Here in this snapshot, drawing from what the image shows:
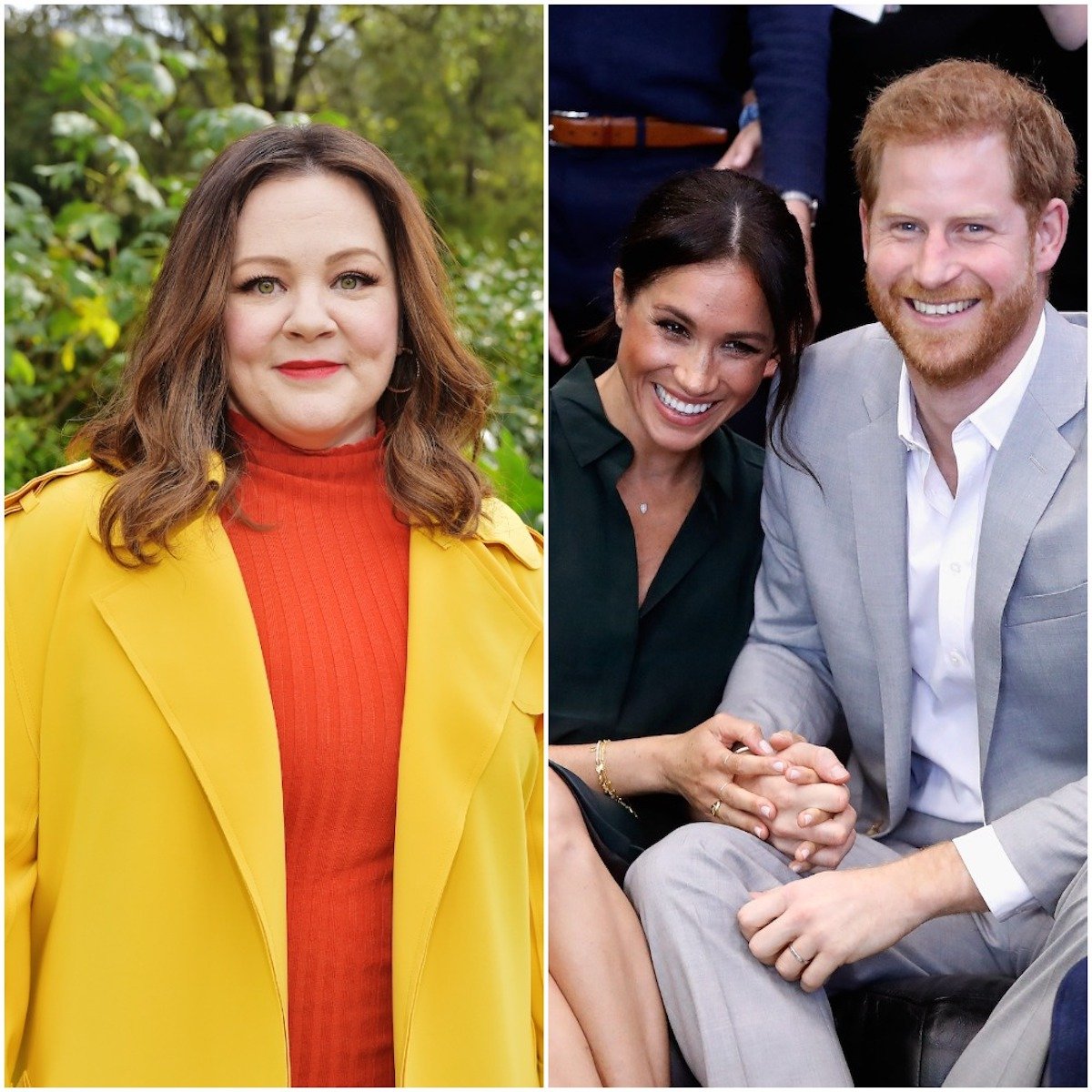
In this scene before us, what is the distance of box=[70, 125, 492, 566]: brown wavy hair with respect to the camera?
2260 mm

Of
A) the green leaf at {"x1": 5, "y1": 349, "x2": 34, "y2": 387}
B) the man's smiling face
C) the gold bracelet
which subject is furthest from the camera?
the green leaf at {"x1": 5, "y1": 349, "x2": 34, "y2": 387}

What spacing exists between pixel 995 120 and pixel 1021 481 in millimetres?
723

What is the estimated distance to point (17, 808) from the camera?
2.25 m

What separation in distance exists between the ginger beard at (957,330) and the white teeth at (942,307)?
11 mm

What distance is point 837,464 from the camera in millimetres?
3008

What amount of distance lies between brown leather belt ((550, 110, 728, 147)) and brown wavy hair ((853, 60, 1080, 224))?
1.43 ft

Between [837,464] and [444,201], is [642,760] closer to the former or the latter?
[837,464]

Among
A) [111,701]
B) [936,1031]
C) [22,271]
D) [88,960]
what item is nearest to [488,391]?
[111,701]

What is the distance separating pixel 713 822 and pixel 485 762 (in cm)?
64

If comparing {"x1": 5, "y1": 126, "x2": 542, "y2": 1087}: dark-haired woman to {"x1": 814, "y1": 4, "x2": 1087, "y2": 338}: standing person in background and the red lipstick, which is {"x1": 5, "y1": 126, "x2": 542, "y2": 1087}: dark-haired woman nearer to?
Answer: the red lipstick

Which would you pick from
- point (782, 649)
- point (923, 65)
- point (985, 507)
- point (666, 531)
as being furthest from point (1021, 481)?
point (923, 65)

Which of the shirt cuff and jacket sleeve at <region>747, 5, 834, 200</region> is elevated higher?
jacket sleeve at <region>747, 5, 834, 200</region>

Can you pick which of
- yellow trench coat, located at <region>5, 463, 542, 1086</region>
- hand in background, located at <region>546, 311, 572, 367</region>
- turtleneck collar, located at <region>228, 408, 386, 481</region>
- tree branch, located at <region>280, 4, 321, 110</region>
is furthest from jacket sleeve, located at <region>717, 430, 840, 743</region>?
tree branch, located at <region>280, 4, 321, 110</region>

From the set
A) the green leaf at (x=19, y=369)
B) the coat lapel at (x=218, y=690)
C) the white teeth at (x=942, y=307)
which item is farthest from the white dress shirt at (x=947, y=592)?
the green leaf at (x=19, y=369)
